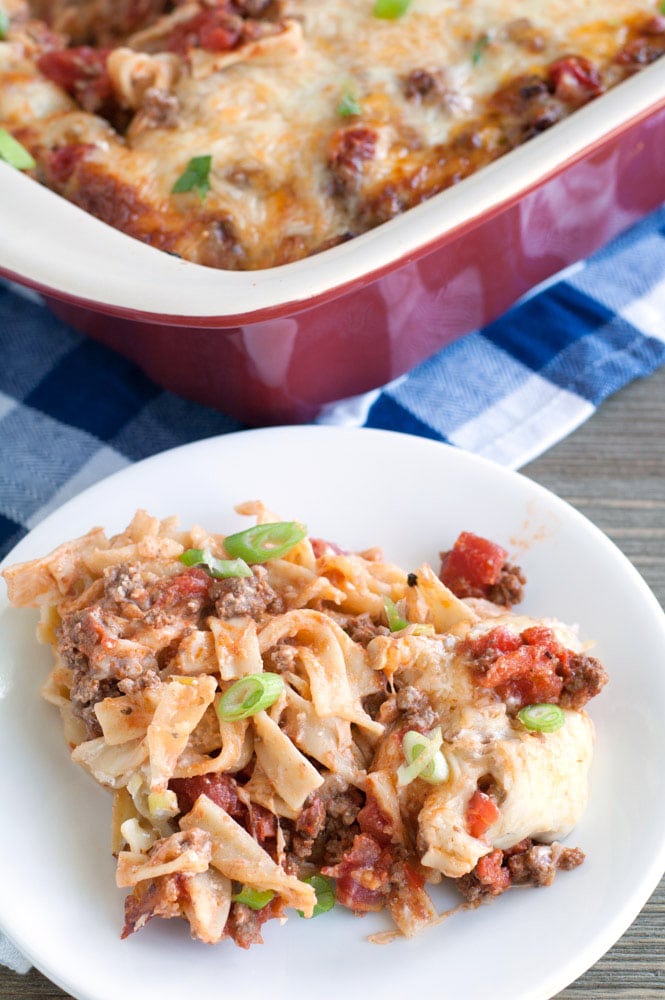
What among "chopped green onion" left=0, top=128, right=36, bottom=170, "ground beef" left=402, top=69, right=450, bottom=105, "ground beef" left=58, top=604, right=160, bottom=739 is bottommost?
"ground beef" left=58, top=604, right=160, bottom=739

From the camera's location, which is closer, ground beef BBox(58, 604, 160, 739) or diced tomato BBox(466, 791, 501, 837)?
diced tomato BBox(466, 791, 501, 837)

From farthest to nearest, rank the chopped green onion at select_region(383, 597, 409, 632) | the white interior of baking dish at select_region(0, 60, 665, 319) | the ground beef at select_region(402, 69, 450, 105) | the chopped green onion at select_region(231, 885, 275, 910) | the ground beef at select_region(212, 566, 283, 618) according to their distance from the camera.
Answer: the ground beef at select_region(402, 69, 450, 105) → the white interior of baking dish at select_region(0, 60, 665, 319) → the chopped green onion at select_region(383, 597, 409, 632) → the ground beef at select_region(212, 566, 283, 618) → the chopped green onion at select_region(231, 885, 275, 910)

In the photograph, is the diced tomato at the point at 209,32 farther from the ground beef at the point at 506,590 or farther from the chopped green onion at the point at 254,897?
the chopped green onion at the point at 254,897

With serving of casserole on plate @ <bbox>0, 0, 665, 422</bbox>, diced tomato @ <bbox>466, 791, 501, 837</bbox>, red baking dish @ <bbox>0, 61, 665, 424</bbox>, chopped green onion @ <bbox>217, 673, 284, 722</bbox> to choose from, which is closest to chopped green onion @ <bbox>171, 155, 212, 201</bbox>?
serving of casserole on plate @ <bbox>0, 0, 665, 422</bbox>

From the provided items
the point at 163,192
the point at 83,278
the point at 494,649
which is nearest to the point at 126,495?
the point at 83,278

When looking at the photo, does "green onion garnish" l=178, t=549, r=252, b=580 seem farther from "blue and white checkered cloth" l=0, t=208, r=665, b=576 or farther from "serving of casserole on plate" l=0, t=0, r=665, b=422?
"blue and white checkered cloth" l=0, t=208, r=665, b=576

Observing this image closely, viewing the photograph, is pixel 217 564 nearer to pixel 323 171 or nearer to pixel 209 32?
pixel 323 171

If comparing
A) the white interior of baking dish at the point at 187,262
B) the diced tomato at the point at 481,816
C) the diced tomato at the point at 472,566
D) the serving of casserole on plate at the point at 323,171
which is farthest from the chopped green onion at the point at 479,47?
the diced tomato at the point at 481,816
